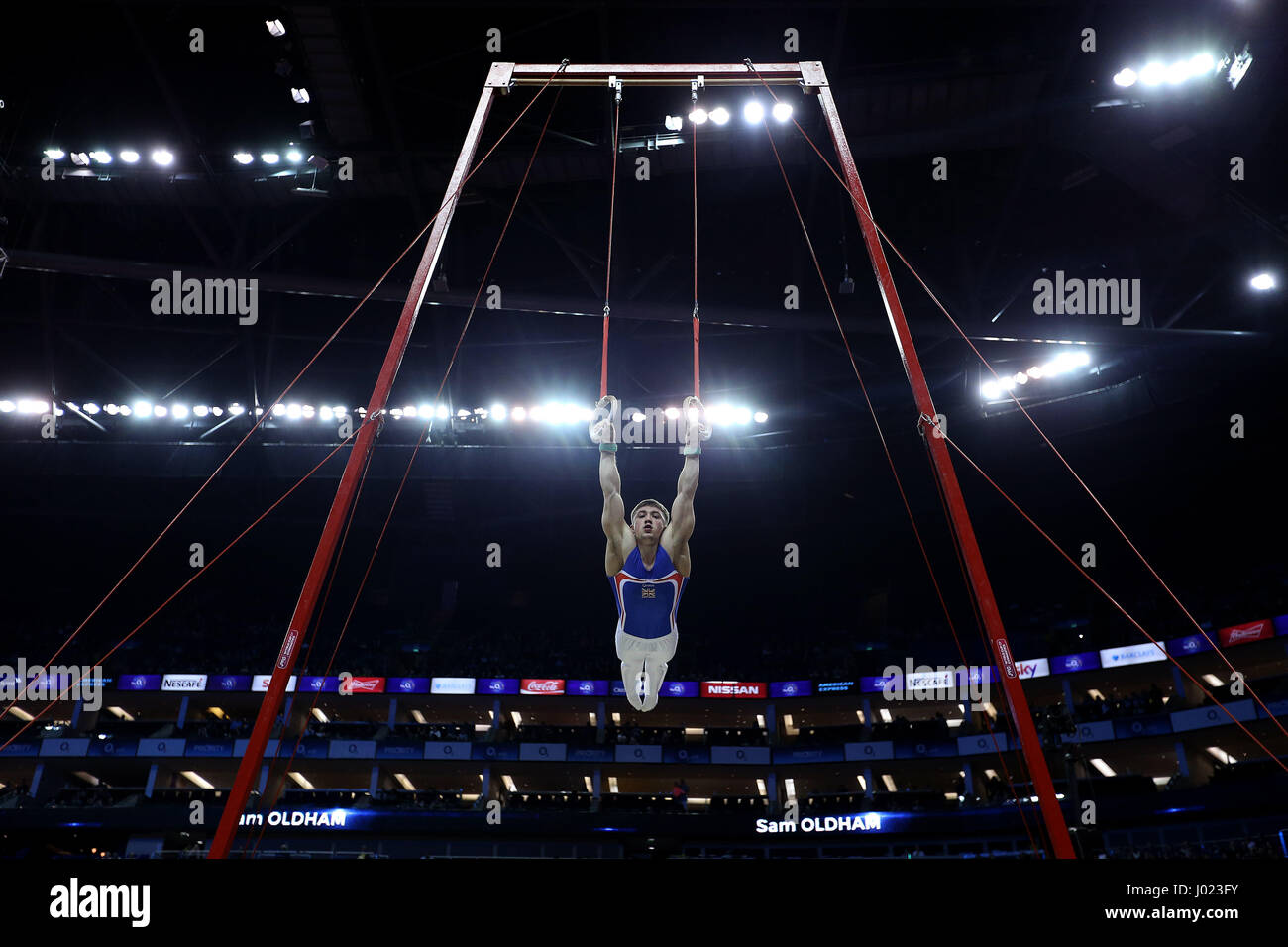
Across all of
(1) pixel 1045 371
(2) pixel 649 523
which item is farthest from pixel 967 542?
(1) pixel 1045 371

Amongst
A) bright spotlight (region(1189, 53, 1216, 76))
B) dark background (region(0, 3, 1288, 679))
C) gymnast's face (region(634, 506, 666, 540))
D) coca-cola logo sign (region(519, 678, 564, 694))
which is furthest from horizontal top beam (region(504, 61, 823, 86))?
coca-cola logo sign (region(519, 678, 564, 694))

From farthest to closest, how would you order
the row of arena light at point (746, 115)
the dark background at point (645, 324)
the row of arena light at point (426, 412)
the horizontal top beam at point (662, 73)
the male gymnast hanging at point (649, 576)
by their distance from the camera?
the row of arena light at point (426, 412) → the dark background at point (645, 324) → the row of arena light at point (746, 115) → the horizontal top beam at point (662, 73) → the male gymnast hanging at point (649, 576)

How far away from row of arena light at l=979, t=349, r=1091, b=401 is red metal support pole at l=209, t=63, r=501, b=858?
17087 millimetres

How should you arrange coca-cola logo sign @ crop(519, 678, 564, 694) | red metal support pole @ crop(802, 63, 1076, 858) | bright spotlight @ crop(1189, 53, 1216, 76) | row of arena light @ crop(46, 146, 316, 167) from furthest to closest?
coca-cola logo sign @ crop(519, 678, 564, 694)
row of arena light @ crop(46, 146, 316, 167)
bright spotlight @ crop(1189, 53, 1216, 76)
red metal support pole @ crop(802, 63, 1076, 858)

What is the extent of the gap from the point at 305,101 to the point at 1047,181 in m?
15.4

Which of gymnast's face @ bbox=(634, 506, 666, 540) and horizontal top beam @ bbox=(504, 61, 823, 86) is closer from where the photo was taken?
gymnast's face @ bbox=(634, 506, 666, 540)

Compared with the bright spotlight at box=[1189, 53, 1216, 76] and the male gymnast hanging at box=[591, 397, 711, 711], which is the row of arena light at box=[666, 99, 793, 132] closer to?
the bright spotlight at box=[1189, 53, 1216, 76]

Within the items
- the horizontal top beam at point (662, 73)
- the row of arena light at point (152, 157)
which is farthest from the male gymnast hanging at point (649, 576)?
the row of arena light at point (152, 157)

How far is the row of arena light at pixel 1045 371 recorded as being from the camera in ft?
75.3

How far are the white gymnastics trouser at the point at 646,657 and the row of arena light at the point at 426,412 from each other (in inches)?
619

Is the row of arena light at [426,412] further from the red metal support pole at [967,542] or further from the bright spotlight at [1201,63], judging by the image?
the red metal support pole at [967,542]

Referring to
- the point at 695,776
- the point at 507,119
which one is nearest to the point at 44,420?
the point at 507,119

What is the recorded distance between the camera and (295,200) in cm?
1852

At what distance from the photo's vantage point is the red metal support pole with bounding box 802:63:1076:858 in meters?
6.38
